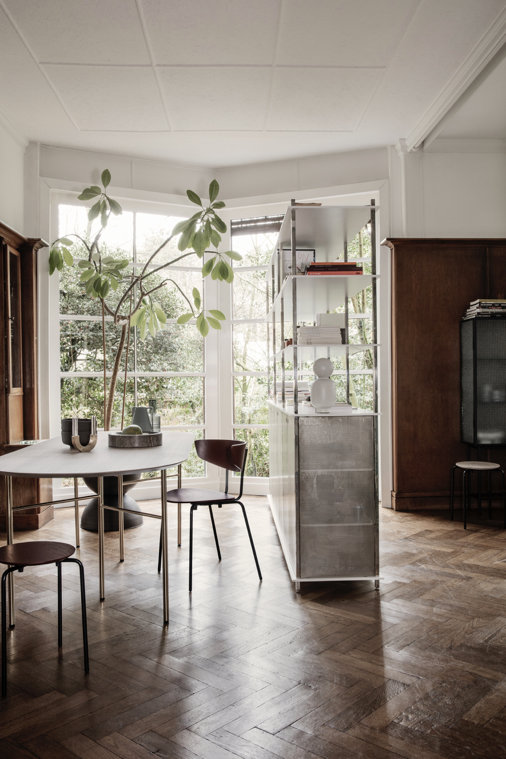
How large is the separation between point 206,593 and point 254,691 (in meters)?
1.21

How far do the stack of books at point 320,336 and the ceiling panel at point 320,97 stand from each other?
2.10 m

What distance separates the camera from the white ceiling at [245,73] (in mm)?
3875

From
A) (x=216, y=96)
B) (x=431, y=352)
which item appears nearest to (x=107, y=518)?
(x=431, y=352)

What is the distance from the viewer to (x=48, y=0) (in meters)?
3.68

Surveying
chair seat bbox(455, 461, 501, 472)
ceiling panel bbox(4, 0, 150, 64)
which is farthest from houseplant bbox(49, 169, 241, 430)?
chair seat bbox(455, 461, 501, 472)

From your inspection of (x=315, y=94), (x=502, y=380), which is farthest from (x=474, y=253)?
(x=315, y=94)

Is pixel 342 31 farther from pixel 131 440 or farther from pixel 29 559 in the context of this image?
pixel 29 559

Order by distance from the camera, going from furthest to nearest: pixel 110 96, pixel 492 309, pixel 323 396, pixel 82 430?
pixel 492 309, pixel 110 96, pixel 323 396, pixel 82 430

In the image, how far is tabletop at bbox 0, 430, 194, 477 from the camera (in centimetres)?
286

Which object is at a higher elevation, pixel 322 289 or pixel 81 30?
pixel 81 30

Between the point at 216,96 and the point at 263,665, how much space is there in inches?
164

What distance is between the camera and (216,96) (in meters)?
4.97

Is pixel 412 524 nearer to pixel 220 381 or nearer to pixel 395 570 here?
pixel 395 570

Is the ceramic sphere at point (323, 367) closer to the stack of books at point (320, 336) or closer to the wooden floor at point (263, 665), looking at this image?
the stack of books at point (320, 336)
